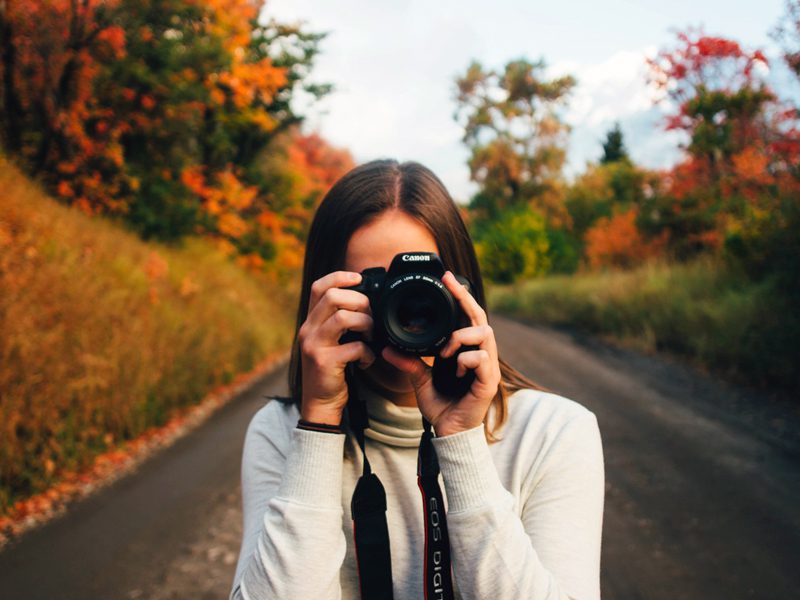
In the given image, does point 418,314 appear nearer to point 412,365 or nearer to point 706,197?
point 412,365

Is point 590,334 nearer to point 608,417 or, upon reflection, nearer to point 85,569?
point 608,417

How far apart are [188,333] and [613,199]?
27.6 meters

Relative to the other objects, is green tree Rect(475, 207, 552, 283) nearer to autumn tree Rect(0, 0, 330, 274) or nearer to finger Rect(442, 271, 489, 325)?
autumn tree Rect(0, 0, 330, 274)

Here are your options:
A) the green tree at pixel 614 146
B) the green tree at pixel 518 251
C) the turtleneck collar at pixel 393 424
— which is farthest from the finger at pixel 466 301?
the green tree at pixel 614 146

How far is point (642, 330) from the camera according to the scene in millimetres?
11078

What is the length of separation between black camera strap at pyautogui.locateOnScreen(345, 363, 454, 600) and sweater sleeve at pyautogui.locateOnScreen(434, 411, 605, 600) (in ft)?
0.21

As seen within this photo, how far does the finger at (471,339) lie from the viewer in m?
1.17

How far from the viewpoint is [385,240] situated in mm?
1303

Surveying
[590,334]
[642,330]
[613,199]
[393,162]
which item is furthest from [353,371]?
[613,199]

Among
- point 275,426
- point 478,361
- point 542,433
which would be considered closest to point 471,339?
point 478,361

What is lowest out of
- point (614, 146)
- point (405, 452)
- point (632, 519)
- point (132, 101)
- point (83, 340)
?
point (632, 519)

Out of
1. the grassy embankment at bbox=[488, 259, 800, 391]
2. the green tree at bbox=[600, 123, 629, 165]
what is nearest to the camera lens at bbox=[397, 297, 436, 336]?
the grassy embankment at bbox=[488, 259, 800, 391]

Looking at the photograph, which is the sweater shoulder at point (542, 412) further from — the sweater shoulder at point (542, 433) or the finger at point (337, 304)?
the finger at point (337, 304)

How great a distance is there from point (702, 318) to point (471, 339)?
8.65 meters
